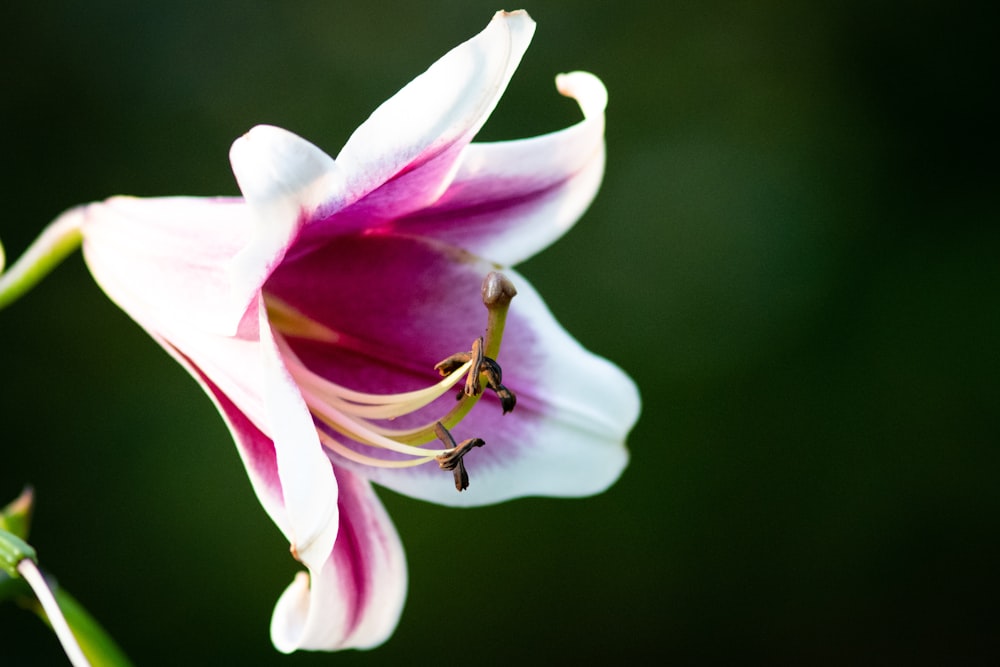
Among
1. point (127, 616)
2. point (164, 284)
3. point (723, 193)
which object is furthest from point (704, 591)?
point (164, 284)

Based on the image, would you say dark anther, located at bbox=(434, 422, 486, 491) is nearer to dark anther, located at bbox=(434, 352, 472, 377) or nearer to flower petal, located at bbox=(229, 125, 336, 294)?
dark anther, located at bbox=(434, 352, 472, 377)

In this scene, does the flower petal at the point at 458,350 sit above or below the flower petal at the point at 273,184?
below

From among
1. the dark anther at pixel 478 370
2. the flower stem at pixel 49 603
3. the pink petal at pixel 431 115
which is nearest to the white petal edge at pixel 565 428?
the dark anther at pixel 478 370

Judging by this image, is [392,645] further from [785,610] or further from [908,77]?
[908,77]

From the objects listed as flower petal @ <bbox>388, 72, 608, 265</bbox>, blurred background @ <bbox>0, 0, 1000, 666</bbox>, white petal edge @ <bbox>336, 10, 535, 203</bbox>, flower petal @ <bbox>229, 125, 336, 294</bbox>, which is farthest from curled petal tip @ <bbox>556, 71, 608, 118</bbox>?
blurred background @ <bbox>0, 0, 1000, 666</bbox>

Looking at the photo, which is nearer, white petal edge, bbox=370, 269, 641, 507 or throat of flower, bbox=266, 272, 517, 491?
throat of flower, bbox=266, 272, 517, 491

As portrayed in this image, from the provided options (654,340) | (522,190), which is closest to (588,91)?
(522,190)

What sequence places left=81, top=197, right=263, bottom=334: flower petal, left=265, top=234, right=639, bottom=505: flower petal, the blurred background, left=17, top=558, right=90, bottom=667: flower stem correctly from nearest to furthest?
left=17, top=558, right=90, bottom=667: flower stem, left=81, top=197, right=263, bottom=334: flower petal, left=265, top=234, right=639, bottom=505: flower petal, the blurred background

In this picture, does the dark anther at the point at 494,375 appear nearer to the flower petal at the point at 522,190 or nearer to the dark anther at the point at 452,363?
the dark anther at the point at 452,363

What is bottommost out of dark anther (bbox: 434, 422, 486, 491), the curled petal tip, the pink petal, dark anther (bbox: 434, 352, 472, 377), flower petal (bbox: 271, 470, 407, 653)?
flower petal (bbox: 271, 470, 407, 653)
